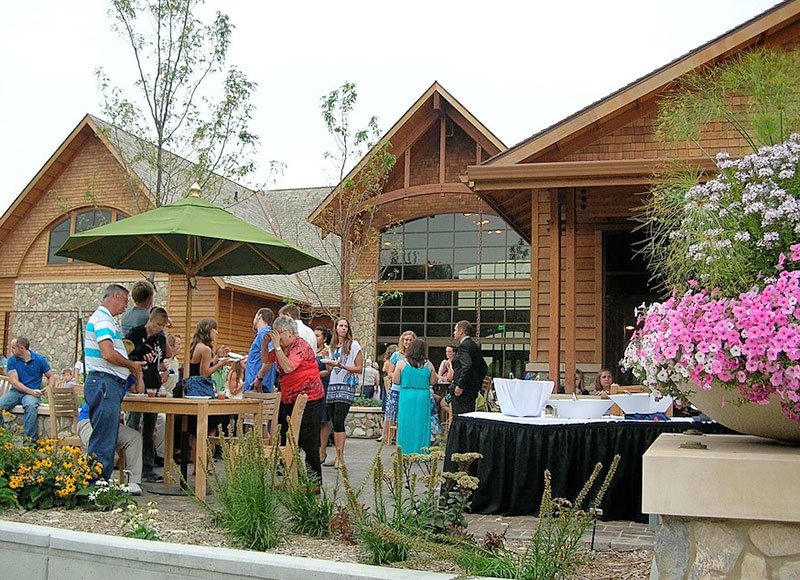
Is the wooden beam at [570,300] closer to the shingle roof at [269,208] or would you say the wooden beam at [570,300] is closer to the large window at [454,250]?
the shingle roof at [269,208]

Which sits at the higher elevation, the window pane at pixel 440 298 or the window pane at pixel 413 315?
the window pane at pixel 440 298

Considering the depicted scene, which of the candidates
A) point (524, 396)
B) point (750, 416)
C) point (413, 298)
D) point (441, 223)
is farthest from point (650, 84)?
point (413, 298)

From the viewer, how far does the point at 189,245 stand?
8219mm

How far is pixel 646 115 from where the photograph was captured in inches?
469

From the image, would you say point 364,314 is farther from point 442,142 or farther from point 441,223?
point 442,142

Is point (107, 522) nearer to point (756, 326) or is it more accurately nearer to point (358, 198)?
point (756, 326)

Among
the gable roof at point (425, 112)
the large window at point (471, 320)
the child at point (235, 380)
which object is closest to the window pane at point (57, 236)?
the gable roof at point (425, 112)

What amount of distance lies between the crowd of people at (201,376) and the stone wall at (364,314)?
11.9 metres

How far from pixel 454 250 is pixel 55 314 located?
11175 mm

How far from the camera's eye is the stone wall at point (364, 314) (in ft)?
74.9

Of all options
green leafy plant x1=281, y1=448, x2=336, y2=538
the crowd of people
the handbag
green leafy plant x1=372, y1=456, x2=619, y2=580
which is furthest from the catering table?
the handbag

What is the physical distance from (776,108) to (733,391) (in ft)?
6.41

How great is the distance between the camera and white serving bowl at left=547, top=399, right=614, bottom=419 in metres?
7.15

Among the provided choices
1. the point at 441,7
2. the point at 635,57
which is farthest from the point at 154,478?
the point at 635,57
